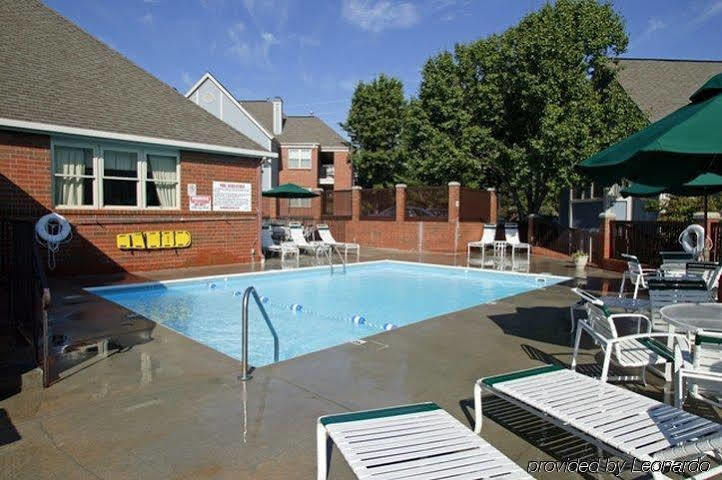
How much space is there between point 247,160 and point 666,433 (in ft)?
43.3

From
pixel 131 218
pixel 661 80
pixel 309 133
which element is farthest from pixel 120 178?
pixel 309 133

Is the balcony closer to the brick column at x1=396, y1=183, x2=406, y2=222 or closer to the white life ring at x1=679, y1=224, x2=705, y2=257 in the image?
the brick column at x1=396, y1=183, x2=406, y2=222

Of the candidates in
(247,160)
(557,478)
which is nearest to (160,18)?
(247,160)

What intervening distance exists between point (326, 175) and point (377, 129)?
6493 millimetres

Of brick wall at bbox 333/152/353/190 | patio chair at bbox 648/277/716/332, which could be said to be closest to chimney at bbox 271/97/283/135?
brick wall at bbox 333/152/353/190

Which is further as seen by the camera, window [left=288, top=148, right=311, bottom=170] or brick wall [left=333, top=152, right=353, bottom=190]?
brick wall [left=333, top=152, right=353, bottom=190]

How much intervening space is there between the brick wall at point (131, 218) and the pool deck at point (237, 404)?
6.15 metres

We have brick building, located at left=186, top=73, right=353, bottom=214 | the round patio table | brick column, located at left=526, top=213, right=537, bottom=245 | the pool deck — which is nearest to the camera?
the pool deck

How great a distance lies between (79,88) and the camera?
39.2 feet

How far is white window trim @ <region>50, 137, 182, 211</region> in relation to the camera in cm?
1062

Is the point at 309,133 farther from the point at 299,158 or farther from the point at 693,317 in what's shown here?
the point at 693,317

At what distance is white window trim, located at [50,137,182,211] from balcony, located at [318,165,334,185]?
2595 cm

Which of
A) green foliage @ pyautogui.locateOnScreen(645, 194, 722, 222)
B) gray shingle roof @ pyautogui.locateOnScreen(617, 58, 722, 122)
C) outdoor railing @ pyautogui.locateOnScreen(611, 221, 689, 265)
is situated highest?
gray shingle roof @ pyautogui.locateOnScreen(617, 58, 722, 122)

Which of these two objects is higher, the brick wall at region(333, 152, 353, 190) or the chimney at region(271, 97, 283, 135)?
the chimney at region(271, 97, 283, 135)
